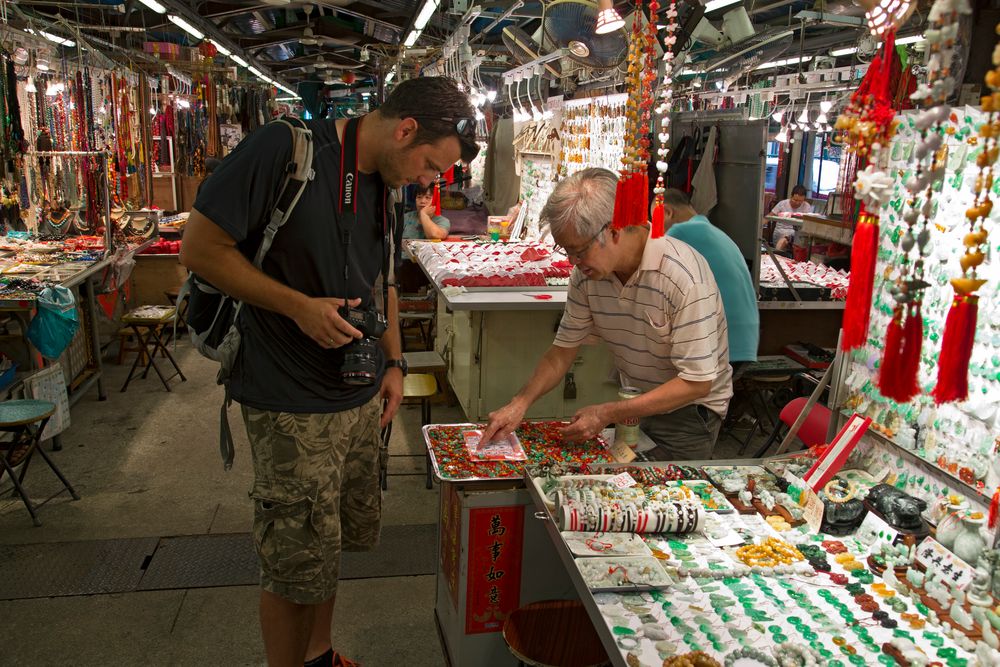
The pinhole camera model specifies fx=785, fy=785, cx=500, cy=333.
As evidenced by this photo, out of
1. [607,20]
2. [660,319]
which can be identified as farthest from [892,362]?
[607,20]

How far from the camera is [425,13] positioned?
7.01 metres

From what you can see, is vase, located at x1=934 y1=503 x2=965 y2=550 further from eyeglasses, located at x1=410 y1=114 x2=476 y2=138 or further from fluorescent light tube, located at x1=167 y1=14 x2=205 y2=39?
fluorescent light tube, located at x1=167 y1=14 x2=205 y2=39

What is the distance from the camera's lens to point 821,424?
3.54 m

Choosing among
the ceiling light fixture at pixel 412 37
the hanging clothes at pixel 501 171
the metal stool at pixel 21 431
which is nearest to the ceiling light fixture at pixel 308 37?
the ceiling light fixture at pixel 412 37

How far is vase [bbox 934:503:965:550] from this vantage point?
195 centimetres

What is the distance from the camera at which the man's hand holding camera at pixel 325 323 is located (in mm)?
2145

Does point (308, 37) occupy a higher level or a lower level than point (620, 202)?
higher

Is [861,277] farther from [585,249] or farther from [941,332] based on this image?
[585,249]

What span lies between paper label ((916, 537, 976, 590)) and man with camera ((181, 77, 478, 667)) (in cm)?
150

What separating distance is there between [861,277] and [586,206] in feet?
2.96

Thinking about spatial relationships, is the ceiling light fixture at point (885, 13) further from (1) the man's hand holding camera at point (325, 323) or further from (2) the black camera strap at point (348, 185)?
(1) the man's hand holding camera at point (325, 323)

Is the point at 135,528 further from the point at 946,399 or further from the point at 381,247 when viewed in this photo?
the point at 946,399

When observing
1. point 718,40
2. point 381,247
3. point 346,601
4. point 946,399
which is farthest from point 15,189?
point 946,399

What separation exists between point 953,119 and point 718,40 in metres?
5.64
